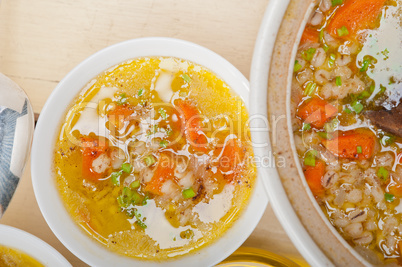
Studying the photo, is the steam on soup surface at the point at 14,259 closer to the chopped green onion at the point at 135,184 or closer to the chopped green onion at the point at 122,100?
the chopped green onion at the point at 135,184

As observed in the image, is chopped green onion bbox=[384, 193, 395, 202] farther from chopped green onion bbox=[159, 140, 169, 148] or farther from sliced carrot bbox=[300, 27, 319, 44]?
chopped green onion bbox=[159, 140, 169, 148]

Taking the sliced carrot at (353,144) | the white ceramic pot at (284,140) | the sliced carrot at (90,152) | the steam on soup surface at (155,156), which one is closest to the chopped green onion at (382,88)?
the sliced carrot at (353,144)

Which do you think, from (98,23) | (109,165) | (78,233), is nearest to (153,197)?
(109,165)

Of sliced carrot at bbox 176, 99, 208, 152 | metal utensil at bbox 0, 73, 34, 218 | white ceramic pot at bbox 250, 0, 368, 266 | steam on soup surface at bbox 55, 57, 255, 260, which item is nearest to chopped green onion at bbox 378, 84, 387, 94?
white ceramic pot at bbox 250, 0, 368, 266

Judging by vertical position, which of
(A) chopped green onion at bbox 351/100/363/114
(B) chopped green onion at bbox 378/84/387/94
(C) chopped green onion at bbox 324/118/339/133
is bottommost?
(C) chopped green onion at bbox 324/118/339/133

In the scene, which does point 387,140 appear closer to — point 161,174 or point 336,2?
point 336,2

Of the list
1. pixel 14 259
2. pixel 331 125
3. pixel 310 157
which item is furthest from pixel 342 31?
pixel 14 259

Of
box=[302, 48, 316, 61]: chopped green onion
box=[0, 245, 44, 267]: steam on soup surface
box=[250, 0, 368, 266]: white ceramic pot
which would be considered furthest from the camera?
box=[0, 245, 44, 267]: steam on soup surface

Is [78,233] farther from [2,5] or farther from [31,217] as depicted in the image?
[2,5]
